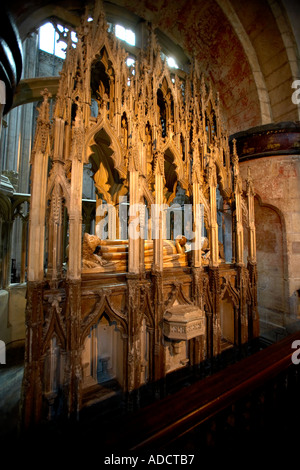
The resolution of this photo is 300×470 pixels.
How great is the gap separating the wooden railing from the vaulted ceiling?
6.23 m

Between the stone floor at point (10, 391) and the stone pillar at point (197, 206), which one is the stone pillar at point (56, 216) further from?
the stone pillar at point (197, 206)

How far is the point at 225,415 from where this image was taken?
1453 millimetres

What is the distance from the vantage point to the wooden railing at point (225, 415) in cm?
110

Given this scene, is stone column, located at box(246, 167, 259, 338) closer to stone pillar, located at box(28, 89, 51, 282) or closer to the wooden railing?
the wooden railing

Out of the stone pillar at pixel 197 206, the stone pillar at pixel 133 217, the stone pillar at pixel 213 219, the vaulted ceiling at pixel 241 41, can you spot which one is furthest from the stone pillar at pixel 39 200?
the vaulted ceiling at pixel 241 41

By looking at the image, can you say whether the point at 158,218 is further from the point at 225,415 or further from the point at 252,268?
the point at 252,268

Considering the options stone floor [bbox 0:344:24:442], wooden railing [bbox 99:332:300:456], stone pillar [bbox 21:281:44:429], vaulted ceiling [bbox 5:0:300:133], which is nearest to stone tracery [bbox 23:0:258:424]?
stone pillar [bbox 21:281:44:429]

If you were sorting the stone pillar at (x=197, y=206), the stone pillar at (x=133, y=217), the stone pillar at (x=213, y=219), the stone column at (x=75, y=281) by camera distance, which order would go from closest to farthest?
the stone column at (x=75, y=281) < the stone pillar at (x=133, y=217) < the stone pillar at (x=197, y=206) < the stone pillar at (x=213, y=219)

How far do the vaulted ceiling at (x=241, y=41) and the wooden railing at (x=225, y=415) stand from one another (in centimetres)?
623

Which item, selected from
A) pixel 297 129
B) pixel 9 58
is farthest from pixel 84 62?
pixel 297 129

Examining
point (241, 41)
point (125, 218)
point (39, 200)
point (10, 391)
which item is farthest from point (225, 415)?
point (241, 41)

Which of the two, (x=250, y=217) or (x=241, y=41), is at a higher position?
(x=241, y=41)

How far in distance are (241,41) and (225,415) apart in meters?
8.06
